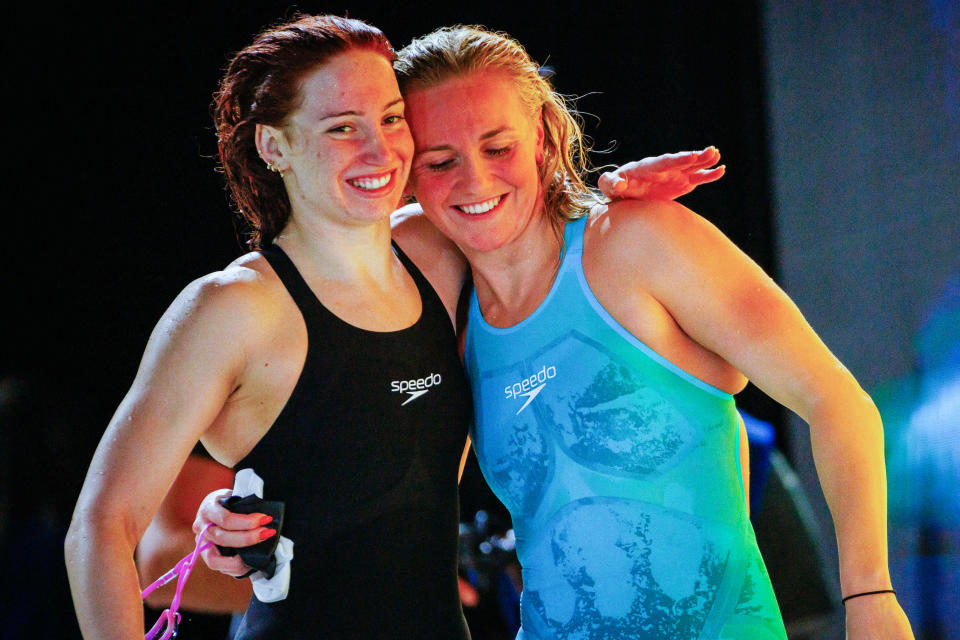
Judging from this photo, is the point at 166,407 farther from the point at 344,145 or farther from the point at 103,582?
the point at 344,145

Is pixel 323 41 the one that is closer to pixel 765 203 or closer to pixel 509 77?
pixel 509 77

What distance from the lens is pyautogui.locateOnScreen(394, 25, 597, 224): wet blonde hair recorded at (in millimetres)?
1854

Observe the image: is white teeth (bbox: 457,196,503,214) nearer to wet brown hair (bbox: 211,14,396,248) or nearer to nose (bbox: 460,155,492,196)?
nose (bbox: 460,155,492,196)

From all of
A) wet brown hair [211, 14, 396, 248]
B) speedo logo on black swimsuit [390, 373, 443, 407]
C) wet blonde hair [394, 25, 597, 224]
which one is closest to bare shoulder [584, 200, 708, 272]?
wet blonde hair [394, 25, 597, 224]

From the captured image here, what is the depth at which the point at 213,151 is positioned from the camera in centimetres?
357

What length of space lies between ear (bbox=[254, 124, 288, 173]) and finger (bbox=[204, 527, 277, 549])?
624mm

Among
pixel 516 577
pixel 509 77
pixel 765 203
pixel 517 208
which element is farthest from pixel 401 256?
pixel 765 203

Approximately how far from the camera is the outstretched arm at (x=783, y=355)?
4.61ft

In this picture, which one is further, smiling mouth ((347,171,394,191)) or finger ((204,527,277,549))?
smiling mouth ((347,171,394,191))

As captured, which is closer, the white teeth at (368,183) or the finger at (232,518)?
the finger at (232,518)

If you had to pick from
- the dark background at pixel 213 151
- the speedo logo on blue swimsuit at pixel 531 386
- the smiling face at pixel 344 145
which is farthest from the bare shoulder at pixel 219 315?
the dark background at pixel 213 151

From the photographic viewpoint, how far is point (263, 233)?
1824 mm

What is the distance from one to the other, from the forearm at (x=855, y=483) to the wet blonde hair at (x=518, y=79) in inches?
23.2

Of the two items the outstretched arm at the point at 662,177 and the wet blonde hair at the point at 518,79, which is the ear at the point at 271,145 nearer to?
the wet blonde hair at the point at 518,79
